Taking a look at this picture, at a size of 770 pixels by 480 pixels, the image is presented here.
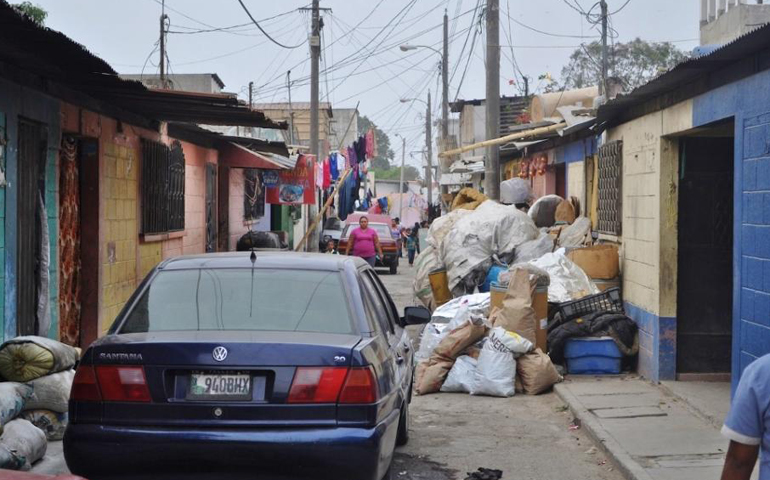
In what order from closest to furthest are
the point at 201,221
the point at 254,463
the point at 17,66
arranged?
1. the point at 254,463
2. the point at 17,66
3. the point at 201,221

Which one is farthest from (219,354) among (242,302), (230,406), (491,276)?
(491,276)

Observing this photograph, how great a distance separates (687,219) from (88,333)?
6937 millimetres

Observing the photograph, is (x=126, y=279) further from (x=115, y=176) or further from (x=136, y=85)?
(x=136, y=85)

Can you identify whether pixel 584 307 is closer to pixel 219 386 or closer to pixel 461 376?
pixel 461 376

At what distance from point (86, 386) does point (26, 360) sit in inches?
101

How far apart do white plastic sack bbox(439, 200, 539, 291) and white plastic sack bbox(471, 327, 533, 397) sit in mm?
3970

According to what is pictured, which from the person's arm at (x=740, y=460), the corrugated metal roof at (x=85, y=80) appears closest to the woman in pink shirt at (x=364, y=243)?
the corrugated metal roof at (x=85, y=80)

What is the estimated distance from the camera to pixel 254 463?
4992 millimetres

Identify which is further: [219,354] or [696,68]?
[696,68]

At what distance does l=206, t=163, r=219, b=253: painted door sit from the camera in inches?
753

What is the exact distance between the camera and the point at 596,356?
1113cm

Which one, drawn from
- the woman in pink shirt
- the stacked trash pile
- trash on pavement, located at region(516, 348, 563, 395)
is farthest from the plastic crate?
the woman in pink shirt

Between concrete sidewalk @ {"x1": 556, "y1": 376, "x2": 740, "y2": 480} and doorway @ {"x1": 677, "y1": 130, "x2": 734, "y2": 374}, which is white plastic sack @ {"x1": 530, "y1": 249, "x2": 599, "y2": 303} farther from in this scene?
doorway @ {"x1": 677, "y1": 130, "x2": 734, "y2": 374}

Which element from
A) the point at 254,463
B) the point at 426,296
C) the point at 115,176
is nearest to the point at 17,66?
the point at 115,176
